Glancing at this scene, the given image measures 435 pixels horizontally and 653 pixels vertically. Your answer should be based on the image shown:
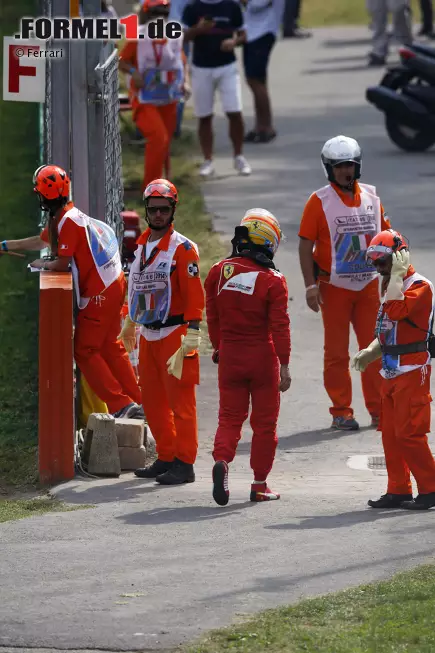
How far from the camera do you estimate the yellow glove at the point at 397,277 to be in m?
8.27

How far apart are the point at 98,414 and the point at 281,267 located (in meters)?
5.17

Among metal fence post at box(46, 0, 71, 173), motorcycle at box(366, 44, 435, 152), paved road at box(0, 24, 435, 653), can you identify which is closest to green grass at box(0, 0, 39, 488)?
paved road at box(0, 24, 435, 653)

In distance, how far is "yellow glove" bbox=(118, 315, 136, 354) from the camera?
31.2 feet

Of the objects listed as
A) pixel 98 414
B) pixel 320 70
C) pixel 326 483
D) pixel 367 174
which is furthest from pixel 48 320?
pixel 320 70

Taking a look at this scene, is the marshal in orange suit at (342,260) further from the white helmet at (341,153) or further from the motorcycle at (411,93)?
the motorcycle at (411,93)

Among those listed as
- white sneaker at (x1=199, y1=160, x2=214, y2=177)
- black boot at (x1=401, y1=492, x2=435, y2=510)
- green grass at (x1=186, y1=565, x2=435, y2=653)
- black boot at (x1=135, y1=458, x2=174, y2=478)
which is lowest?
black boot at (x1=135, y1=458, x2=174, y2=478)

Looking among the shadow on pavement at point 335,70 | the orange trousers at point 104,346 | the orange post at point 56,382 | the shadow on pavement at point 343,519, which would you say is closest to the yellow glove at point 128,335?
the orange trousers at point 104,346

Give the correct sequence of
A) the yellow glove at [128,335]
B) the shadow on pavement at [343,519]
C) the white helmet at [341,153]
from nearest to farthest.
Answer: the shadow on pavement at [343,519] → the yellow glove at [128,335] → the white helmet at [341,153]

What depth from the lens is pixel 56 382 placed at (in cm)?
922

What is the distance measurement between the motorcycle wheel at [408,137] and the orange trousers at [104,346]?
9.46 m

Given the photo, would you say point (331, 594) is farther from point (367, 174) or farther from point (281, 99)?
point (281, 99)

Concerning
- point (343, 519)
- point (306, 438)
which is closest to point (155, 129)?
point (306, 438)

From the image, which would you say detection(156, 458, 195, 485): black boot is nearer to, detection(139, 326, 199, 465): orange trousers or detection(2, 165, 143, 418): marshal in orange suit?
detection(139, 326, 199, 465): orange trousers

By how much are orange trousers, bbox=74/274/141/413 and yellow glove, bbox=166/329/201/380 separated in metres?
1.00
